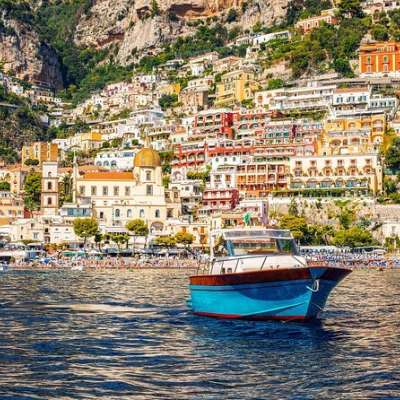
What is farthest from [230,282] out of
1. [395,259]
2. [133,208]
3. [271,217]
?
[133,208]

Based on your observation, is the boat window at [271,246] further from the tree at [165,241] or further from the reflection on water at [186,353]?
the tree at [165,241]

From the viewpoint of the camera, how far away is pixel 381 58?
553 ft

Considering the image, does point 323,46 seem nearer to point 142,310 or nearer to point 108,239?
point 108,239

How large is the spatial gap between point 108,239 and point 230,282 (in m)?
90.2

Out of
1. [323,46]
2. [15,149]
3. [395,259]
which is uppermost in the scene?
[323,46]

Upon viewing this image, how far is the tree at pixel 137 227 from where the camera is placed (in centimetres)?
12738

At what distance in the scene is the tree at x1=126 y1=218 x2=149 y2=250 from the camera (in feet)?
418

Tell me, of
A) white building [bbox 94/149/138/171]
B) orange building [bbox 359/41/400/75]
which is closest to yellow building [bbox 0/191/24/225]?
white building [bbox 94/149/138/171]

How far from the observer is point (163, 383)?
27750 mm

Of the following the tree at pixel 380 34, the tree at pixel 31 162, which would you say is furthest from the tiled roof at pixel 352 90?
the tree at pixel 31 162

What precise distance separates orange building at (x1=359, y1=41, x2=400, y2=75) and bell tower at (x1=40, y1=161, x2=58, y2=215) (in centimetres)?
5904

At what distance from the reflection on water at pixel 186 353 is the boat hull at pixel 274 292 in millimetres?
638

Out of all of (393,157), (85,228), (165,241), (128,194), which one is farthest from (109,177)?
(393,157)

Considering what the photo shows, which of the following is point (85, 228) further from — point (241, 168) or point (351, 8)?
point (351, 8)
